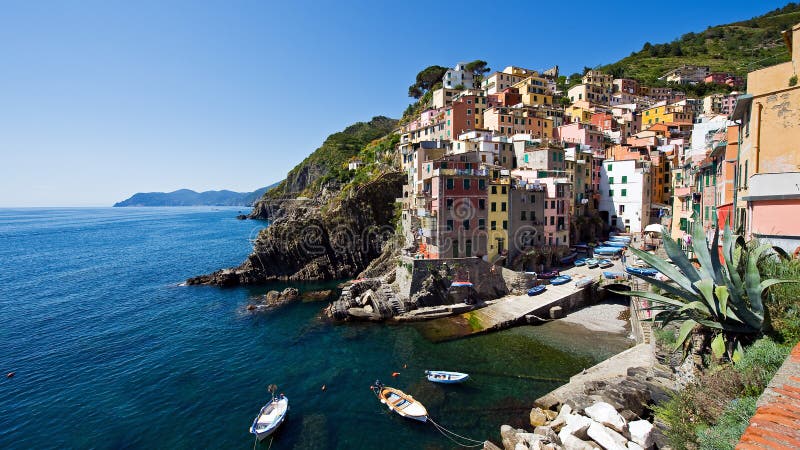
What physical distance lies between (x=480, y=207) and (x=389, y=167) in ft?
97.4

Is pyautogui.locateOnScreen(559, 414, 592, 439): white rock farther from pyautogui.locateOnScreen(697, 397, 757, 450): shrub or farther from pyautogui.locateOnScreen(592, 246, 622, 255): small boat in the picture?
pyautogui.locateOnScreen(592, 246, 622, 255): small boat

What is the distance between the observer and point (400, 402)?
20438 mm

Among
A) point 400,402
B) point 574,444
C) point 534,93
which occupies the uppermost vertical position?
point 534,93

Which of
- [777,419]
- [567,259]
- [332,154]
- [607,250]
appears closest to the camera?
[777,419]

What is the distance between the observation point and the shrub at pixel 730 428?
611 centimetres

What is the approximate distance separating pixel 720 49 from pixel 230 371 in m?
186

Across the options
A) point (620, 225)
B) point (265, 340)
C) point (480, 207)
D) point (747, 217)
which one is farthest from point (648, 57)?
point (265, 340)

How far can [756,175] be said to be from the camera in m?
13.8

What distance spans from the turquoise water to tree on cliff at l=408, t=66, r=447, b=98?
83369 mm

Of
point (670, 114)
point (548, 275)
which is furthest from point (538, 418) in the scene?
point (670, 114)

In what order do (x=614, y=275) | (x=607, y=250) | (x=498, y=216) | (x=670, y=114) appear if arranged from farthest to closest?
(x=670, y=114) < (x=607, y=250) < (x=498, y=216) < (x=614, y=275)

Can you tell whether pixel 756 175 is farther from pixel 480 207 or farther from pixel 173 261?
pixel 173 261

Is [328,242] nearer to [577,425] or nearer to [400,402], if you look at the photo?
[400,402]

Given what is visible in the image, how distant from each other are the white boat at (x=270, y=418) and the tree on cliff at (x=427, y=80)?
314ft
